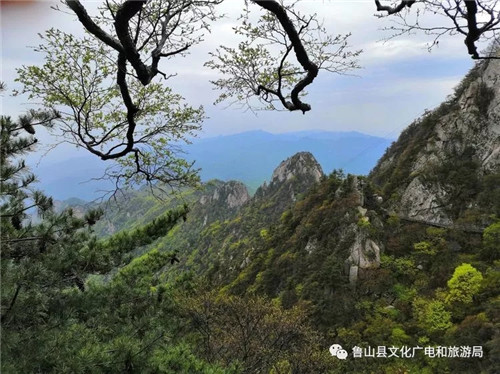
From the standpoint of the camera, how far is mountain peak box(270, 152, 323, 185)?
51.8m

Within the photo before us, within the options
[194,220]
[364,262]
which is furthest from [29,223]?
[194,220]

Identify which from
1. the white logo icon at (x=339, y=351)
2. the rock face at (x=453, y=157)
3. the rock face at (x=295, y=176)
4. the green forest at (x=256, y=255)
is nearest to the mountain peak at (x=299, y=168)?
the rock face at (x=295, y=176)

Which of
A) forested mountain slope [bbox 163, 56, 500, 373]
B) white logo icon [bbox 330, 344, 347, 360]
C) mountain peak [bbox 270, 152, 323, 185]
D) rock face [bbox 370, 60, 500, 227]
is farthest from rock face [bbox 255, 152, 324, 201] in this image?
white logo icon [bbox 330, 344, 347, 360]

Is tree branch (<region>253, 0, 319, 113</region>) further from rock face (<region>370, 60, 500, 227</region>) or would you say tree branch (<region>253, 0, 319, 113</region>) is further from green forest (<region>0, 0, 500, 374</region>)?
rock face (<region>370, 60, 500, 227</region>)

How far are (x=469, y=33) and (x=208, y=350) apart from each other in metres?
8.24

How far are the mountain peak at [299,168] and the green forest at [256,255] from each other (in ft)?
54.0

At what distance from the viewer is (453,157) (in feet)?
80.3

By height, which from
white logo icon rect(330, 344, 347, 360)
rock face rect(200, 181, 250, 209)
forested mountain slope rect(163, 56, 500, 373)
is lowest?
white logo icon rect(330, 344, 347, 360)

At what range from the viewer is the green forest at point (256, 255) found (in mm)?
3027

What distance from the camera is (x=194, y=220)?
72.9m

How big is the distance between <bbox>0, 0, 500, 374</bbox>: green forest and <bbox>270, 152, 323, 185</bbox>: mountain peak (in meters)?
16.5

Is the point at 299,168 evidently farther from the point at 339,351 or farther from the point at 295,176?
the point at 339,351

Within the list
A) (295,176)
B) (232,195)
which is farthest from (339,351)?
(232,195)

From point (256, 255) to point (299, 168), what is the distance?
27.5 meters
